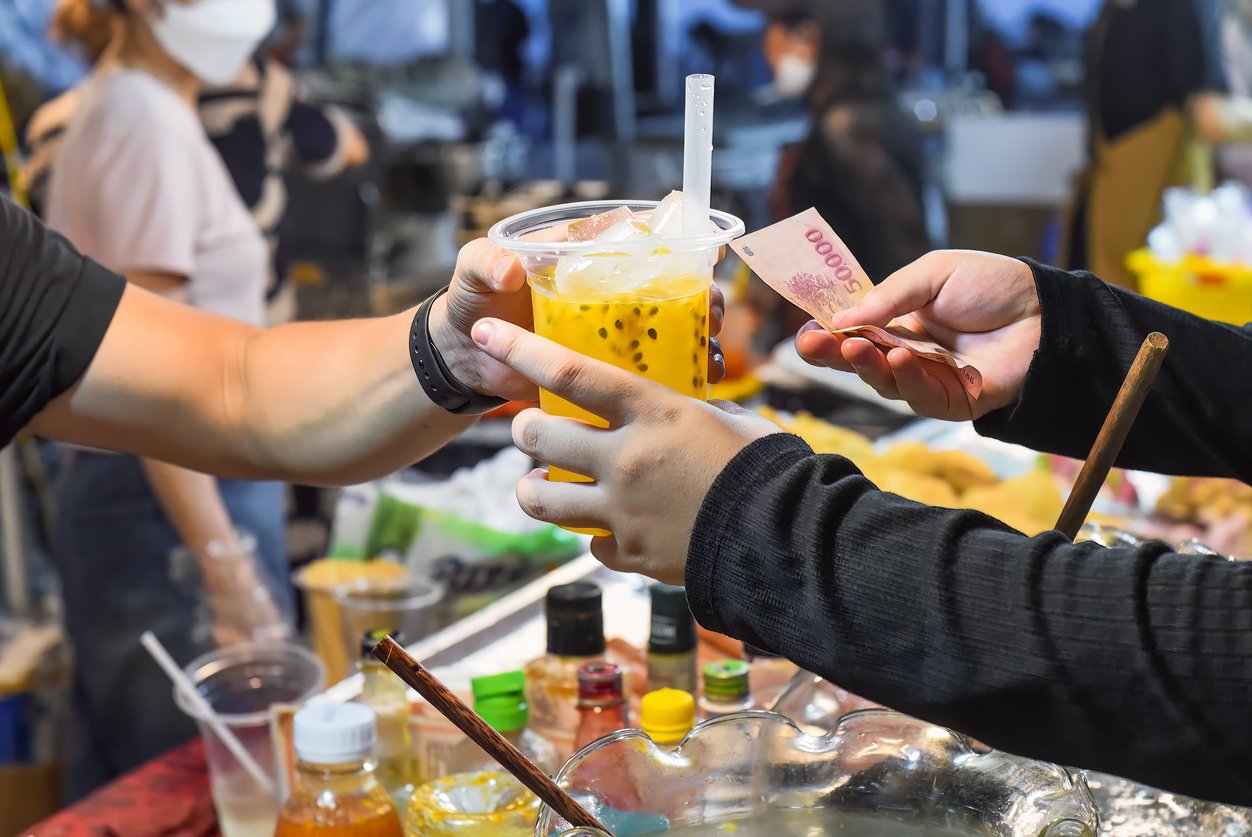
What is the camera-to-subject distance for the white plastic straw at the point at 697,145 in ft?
2.95

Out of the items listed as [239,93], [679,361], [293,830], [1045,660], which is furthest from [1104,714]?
[239,93]

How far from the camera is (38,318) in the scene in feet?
4.54

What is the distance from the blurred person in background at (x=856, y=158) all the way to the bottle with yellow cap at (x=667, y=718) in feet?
9.50

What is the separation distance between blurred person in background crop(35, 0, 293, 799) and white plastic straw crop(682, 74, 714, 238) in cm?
195

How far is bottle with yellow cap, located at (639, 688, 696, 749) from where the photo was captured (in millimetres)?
1089

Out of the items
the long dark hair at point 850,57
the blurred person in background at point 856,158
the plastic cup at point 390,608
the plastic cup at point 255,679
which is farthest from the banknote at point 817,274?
the long dark hair at point 850,57

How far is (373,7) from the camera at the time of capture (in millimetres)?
5215

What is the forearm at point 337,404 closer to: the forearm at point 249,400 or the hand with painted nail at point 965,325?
the forearm at point 249,400

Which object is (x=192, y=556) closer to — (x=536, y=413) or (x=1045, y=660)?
(x=536, y=413)

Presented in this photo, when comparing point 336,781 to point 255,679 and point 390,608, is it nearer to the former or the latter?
point 255,679

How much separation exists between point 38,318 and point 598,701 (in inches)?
29.5

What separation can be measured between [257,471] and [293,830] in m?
0.51

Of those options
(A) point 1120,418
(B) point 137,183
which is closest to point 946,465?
(A) point 1120,418

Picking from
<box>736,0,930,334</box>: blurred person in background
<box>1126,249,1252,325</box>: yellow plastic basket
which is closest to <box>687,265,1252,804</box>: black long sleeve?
<box>1126,249,1252,325</box>: yellow plastic basket
